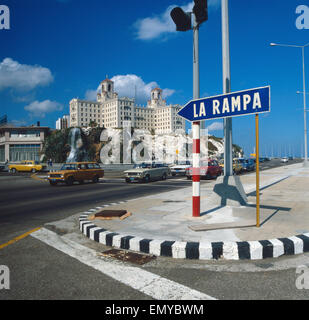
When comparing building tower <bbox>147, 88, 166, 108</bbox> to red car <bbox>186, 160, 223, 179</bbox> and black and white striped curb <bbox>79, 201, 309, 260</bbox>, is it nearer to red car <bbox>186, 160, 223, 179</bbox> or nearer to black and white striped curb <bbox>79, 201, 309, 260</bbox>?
red car <bbox>186, 160, 223, 179</bbox>

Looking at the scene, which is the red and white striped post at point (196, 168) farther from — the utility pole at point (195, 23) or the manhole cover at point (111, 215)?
the manhole cover at point (111, 215)

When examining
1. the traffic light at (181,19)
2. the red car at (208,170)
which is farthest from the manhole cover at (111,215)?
the red car at (208,170)

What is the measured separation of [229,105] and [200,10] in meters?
2.55

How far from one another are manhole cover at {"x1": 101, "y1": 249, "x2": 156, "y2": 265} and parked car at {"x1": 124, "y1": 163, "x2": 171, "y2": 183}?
14.3 meters

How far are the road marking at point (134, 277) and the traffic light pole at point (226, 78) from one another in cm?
526

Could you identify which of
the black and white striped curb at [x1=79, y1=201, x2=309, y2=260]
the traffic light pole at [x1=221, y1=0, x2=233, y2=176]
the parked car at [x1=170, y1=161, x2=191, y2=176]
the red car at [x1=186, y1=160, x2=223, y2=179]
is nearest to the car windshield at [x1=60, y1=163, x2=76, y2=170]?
the red car at [x1=186, y1=160, x2=223, y2=179]

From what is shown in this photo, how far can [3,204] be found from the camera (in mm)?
10281

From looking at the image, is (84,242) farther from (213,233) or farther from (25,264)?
(213,233)

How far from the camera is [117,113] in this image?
147 m

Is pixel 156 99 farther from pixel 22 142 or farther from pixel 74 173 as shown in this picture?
pixel 74 173

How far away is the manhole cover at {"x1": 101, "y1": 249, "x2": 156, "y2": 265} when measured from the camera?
4.20 metres

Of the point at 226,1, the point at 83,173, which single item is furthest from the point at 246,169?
the point at 226,1
